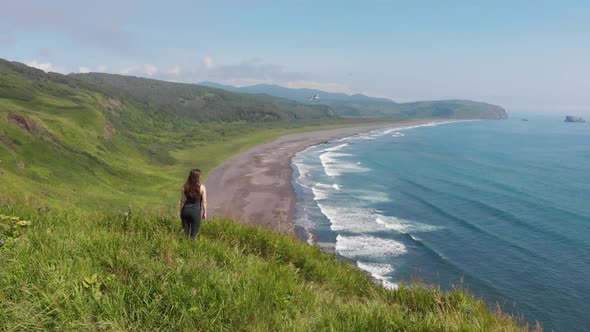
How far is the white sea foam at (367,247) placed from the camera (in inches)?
1411

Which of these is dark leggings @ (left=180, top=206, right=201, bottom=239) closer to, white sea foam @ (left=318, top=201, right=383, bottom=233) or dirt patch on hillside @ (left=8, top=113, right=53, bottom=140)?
white sea foam @ (left=318, top=201, right=383, bottom=233)

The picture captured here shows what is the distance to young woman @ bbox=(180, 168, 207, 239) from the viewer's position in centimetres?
875

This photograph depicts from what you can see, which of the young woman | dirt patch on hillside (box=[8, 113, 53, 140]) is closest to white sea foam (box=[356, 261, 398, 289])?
the young woman

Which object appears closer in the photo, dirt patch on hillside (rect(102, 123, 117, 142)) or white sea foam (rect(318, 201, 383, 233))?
white sea foam (rect(318, 201, 383, 233))

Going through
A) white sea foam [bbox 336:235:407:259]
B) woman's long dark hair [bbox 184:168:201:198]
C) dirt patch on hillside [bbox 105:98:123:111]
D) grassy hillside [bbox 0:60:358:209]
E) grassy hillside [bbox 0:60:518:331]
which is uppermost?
dirt patch on hillside [bbox 105:98:123:111]

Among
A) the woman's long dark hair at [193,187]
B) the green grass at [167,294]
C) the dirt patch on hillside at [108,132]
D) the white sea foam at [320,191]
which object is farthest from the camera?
the dirt patch on hillside at [108,132]

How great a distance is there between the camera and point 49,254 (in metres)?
5.73

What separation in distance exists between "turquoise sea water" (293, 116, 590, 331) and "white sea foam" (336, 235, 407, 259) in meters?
0.10

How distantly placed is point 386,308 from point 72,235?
Answer: 5315 mm

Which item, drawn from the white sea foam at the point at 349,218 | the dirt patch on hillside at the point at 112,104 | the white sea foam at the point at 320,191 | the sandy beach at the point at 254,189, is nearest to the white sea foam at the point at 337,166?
the sandy beach at the point at 254,189

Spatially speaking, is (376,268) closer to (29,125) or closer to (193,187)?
(193,187)

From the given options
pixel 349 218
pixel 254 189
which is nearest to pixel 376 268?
pixel 349 218

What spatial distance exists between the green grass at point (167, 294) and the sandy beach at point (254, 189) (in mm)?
22770

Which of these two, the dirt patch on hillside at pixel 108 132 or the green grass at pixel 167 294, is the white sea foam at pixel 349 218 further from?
the dirt patch on hillside at pixel 108 132
